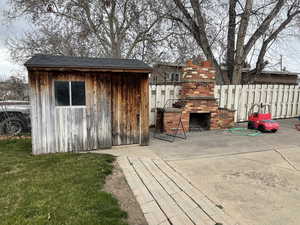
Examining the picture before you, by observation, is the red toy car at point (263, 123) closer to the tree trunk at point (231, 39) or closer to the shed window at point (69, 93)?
the tree trunk at point (231, 39)

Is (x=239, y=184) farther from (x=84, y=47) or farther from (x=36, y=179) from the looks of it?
(x=84, y=47)

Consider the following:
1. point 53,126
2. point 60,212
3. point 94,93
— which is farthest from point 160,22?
point 60,212

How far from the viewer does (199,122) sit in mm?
8008

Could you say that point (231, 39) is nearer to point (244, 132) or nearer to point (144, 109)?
point (244, 132)

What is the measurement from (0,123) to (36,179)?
4.25 m

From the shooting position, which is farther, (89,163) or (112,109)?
(112,109)

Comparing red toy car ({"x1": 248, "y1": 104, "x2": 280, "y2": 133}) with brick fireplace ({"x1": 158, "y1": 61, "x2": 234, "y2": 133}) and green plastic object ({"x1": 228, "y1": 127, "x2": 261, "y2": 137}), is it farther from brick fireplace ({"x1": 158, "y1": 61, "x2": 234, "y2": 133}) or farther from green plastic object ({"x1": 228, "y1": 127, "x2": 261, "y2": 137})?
brick fireplace ({"x1": 158, "y1": 61, "x2": 234, "y2": 133})

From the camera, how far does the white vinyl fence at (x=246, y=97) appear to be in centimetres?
780

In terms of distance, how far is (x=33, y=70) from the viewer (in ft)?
14.4

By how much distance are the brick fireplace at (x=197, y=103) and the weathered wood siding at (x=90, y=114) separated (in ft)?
5.43

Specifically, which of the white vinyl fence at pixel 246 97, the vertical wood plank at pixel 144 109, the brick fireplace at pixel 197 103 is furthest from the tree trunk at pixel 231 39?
the vertical wood plank at pixel 144 109

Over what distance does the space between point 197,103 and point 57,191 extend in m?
5.52

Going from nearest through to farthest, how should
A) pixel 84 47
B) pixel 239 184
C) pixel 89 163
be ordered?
pixel 239 184
pixel 89 163
pixel 84 47

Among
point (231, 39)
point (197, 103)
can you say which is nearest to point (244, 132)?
point (197, 103)
